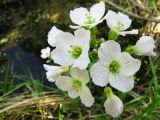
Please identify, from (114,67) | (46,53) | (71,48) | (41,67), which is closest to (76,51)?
(71,48)

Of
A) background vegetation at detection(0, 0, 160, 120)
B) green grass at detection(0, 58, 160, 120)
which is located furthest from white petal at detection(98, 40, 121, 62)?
green grass at detection(0, 58, 160, 120)

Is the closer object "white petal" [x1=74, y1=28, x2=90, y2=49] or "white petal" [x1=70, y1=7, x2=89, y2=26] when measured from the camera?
"white petal" [x1=74, y1=28, x2=90, y2=49]

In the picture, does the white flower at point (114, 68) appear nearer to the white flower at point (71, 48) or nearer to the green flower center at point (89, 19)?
the white flower at point (71, 48)

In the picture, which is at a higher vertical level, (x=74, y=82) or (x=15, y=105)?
(x=74, y=82)

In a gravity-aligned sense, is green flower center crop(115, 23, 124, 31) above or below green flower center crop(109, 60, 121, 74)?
above

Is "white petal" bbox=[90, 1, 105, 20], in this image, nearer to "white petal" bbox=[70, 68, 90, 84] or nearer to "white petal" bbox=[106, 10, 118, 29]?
"white petal" bbox=[106, 10, 118, 29]

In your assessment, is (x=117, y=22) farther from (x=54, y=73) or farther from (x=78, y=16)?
(x=54, y=73)

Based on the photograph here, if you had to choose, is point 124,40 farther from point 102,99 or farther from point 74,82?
point 74,82

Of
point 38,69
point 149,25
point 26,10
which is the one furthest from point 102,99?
point 26,10
